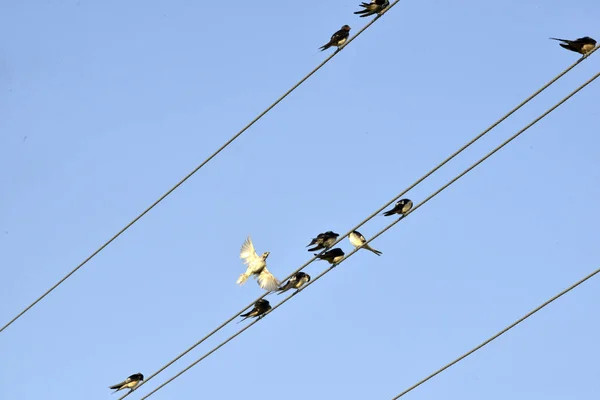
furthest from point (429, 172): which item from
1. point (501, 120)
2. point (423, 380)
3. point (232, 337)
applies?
point (232, 337)

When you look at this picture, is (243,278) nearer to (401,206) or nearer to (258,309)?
(258,309)

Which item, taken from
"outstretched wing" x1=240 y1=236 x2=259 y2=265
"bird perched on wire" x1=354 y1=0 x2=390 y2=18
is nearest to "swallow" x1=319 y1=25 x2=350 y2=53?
"bird perched on wire" x1=354 y1=0 x2=390 y2=18

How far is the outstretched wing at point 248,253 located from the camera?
17375 millimetres

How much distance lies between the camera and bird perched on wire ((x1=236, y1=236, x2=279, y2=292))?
56.5ft

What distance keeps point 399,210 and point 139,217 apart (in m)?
5.32

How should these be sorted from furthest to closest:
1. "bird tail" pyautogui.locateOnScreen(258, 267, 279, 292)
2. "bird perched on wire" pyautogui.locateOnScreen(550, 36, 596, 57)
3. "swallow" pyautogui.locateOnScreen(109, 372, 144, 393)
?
"swallow" pyautogui.locateOnScreen(109, 372, 144, 393)
"bird tail" pyautogui.locateOnScreen(258, 267, 279, 292)
"bird perched on wire" pyautogui.locateOnScreen(550, 36, 596, 57)

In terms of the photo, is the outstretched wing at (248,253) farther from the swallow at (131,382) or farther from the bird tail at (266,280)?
the swallow at (131,382)

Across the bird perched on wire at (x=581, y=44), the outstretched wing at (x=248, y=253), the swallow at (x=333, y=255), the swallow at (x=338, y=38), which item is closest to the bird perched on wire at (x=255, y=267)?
the outstretched wing at (x=248, y=253)

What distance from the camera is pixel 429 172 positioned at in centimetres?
1079

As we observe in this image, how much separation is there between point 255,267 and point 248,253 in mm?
217

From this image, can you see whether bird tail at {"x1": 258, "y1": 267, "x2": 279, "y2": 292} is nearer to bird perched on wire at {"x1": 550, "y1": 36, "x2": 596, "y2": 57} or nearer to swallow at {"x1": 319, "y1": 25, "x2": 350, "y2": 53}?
swallow at {"x1": 319, "y1": 25, "x2": 350, "y2": 53}

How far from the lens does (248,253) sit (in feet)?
57.1

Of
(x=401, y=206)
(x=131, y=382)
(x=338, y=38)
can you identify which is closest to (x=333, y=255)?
(x=401, y=206)

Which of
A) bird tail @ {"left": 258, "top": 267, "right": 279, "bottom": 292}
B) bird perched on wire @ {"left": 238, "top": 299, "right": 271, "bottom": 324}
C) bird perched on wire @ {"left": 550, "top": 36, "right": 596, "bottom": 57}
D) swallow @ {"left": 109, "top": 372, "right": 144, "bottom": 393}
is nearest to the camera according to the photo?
A: bird perched on wire @ {"left": 550, "top": 36, "right": 596, "bottom": 57}
